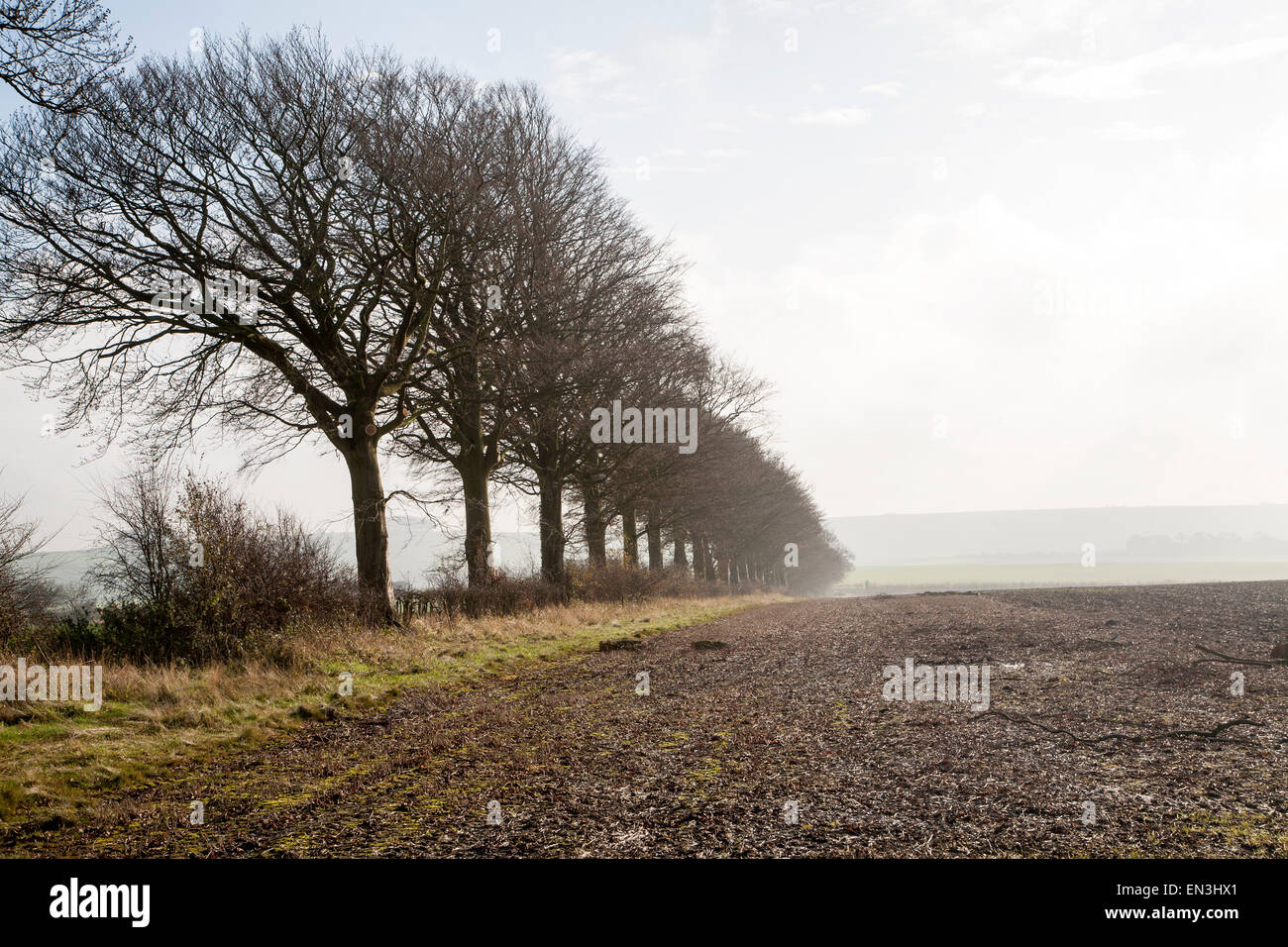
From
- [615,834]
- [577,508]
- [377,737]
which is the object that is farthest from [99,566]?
[577,508]

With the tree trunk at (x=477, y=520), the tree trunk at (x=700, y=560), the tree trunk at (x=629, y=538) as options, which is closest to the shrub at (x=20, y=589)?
the tree trunk at (x=477, y=520)

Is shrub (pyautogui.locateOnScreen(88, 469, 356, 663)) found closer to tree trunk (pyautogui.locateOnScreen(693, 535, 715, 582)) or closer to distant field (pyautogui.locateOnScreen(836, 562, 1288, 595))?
tree trunk (pyautogui.locateOnScreen(693, 535, 715, 582))

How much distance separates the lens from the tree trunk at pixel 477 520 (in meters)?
21.0

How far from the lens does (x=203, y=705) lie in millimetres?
8695

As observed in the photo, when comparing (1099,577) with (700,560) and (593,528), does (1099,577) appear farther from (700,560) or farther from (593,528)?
(593,528)

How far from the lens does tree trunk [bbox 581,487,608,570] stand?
87.7ft

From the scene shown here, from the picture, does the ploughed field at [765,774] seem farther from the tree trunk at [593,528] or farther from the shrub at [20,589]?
the tree trunk at [593,528]

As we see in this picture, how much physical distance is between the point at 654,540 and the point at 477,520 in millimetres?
13952

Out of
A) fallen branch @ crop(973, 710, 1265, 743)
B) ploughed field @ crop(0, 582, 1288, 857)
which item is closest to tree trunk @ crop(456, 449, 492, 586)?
ploughed field @ crop(0, 582, 1288, 857)

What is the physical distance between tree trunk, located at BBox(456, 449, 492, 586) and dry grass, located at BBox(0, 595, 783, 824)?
506cm

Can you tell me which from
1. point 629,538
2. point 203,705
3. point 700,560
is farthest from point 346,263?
point 700,560

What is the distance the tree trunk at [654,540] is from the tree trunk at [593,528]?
3524 millimetres

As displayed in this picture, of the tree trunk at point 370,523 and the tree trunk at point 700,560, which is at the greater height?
the tree trunk at point 370,523

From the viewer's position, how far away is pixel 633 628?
1936cm
